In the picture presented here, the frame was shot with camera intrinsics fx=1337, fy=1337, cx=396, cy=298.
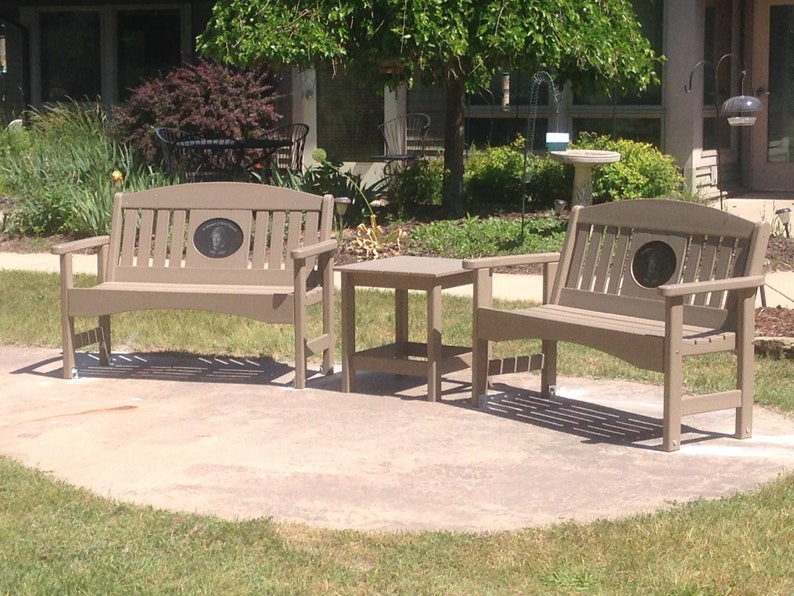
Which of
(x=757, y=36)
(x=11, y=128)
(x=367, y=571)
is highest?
(x=757, y=36)

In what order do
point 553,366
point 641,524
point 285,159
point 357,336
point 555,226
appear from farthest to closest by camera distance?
point 285,159, point 555,226, point 357,336, point 553,366, point 641,524

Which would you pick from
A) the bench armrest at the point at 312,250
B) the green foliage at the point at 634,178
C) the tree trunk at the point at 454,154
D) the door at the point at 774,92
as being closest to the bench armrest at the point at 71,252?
the bench armrest at the point at 312,250

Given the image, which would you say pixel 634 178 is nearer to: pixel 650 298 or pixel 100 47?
pixel 650 298

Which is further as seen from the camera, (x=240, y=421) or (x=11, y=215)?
(x=11, y=215)

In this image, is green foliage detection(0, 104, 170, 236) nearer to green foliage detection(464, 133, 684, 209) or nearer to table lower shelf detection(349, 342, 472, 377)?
green foliage detection(464, 133, 684, 209)

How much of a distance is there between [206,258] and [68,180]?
610cm

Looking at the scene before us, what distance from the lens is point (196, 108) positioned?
1496 cm

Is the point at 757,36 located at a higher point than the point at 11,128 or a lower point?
higher

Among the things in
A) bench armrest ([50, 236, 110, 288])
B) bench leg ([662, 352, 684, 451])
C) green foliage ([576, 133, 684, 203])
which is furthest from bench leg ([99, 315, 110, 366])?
green foliage ([576, 133, 684, 203])

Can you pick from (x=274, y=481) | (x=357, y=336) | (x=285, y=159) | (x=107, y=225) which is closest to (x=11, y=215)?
(x=107, y=225)

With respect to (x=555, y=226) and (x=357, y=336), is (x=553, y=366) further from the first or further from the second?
(x=555, y=226)

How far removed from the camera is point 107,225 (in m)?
11.8

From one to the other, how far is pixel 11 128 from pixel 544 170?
6667 millimetres

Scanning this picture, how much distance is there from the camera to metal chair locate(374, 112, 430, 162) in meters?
15.6
